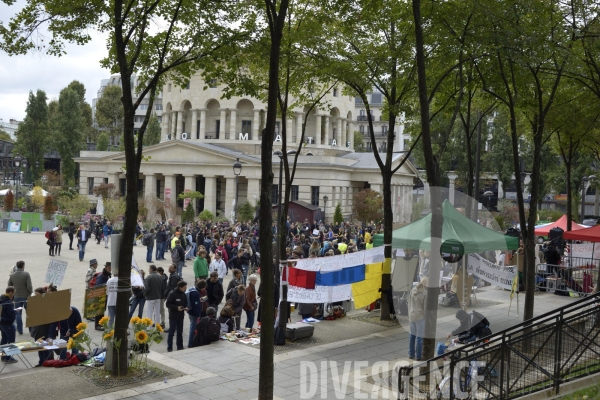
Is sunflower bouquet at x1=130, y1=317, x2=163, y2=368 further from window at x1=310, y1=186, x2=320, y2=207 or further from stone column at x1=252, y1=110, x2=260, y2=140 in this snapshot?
stone column at x1=252, y1=110, x2=260, y2=140

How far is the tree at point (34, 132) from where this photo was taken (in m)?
82.9

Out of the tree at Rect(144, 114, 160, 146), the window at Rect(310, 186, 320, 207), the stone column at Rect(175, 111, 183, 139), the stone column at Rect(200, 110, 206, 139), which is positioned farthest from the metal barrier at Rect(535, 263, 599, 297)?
the tree at Rect(144, 114, 160, 146)

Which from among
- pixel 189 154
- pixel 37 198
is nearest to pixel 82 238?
pixel 37 198

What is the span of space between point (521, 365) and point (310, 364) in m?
4.95

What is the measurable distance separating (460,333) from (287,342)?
459 cm

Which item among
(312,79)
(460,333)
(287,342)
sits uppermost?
(312,79)

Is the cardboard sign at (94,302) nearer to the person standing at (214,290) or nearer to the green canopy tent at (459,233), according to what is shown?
the person standing at (214,290)

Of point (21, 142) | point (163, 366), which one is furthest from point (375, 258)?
point (21, 142)

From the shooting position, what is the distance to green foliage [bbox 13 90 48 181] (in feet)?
272

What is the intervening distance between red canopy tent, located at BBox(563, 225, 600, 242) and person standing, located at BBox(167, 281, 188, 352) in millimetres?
14540

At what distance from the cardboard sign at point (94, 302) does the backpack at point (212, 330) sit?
359 cm

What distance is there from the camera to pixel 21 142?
273 ft

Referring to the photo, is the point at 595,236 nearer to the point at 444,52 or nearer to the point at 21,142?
the point at 444,52

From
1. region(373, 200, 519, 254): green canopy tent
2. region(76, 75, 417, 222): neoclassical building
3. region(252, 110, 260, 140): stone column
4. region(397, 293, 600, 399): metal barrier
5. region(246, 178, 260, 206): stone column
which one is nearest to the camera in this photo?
region(397, 293, 600, 399): metal barrier
